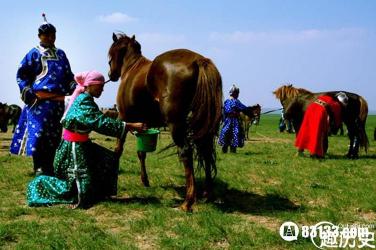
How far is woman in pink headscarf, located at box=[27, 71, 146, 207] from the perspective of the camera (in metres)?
5.31

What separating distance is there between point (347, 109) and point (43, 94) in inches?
359

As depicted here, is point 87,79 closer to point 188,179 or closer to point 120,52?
point 188,179

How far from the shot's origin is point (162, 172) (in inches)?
340

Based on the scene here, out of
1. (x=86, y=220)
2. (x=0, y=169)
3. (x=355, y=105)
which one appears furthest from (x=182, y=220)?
(x=355, y=105)

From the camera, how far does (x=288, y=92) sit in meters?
13.3

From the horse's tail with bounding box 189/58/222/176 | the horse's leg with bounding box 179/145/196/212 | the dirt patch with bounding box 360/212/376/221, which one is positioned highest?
the horse's tail with bounding box 189/58/222/176

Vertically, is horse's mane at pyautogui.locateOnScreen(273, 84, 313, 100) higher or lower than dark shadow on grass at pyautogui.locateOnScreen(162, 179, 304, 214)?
higher

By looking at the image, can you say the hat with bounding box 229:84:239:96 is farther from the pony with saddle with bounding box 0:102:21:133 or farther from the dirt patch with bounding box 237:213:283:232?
the pony with saddle with bounding box 0:102:21:133

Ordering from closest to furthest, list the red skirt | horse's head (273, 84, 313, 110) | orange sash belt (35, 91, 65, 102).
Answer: orange sash belt (35, 91, 65, 102) < the red skirt < horse's head (273, 84, 313, 110)

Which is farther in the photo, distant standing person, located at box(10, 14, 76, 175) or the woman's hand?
distant standing person, located at box(10, 14, 76, 175)

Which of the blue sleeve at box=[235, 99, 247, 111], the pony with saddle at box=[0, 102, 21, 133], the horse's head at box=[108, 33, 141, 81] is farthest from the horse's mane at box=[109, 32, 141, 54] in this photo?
the pony with saddle at box=[0, 102, 21, 133]

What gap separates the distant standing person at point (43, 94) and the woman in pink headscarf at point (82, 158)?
1.09m

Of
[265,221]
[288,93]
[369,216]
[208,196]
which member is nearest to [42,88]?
[208,196]

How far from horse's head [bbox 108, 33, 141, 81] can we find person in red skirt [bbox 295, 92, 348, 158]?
19.7ft
